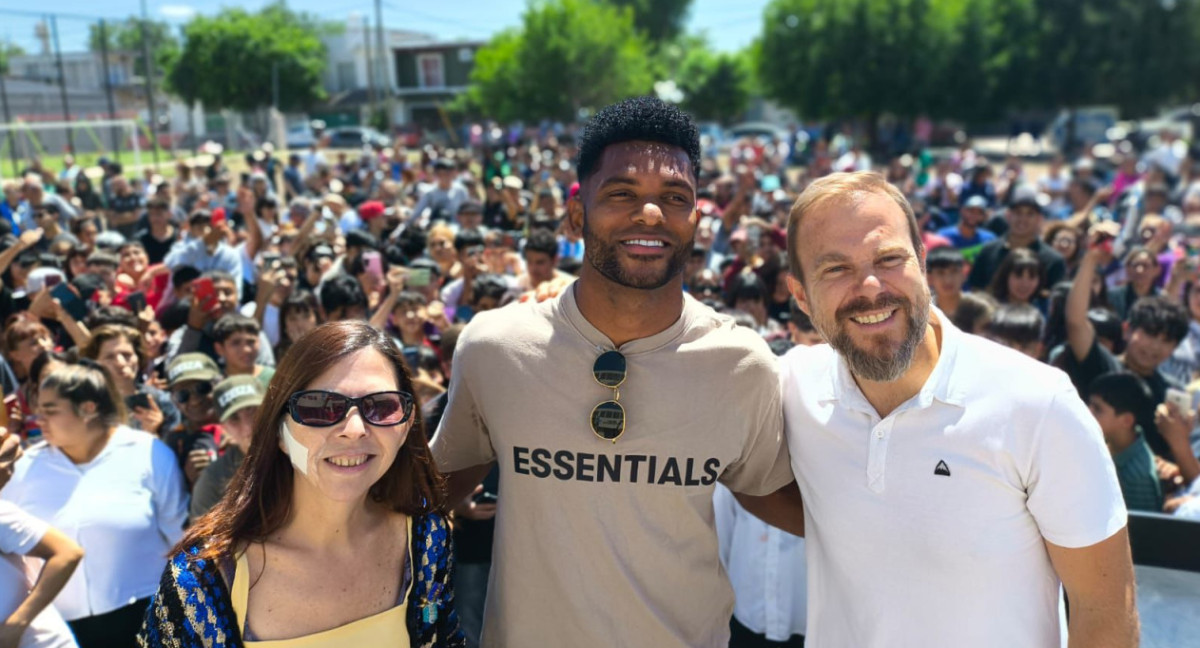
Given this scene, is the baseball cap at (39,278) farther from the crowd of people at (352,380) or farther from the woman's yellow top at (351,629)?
the woman's yellow top at (351,629)

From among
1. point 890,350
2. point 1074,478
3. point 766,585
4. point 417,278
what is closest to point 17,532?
point 766,585

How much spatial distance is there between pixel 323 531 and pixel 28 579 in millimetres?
1465

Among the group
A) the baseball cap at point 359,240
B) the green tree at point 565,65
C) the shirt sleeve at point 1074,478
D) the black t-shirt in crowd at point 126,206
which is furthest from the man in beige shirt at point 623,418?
the green tree at point 565,65

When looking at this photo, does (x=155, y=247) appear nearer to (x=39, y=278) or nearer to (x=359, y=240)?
(x=39, y=278)

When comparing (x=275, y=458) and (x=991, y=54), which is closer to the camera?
(x=275, y=458)

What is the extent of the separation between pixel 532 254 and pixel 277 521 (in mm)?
4630

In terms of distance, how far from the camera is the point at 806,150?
3344 centimetres

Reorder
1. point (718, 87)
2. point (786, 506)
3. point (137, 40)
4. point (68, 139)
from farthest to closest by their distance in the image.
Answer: point (718, 87)
point (137, 40)
point (68, 139)
point (786, 506)

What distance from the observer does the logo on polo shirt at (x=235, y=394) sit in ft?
13.1

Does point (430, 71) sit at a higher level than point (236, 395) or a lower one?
higher

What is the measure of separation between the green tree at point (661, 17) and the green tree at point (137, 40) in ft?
96.3

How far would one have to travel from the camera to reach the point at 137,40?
4794 centimetres

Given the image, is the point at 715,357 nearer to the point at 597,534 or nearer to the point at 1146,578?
the point at 597,534

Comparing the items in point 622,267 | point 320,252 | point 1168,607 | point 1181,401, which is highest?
point 622,267
